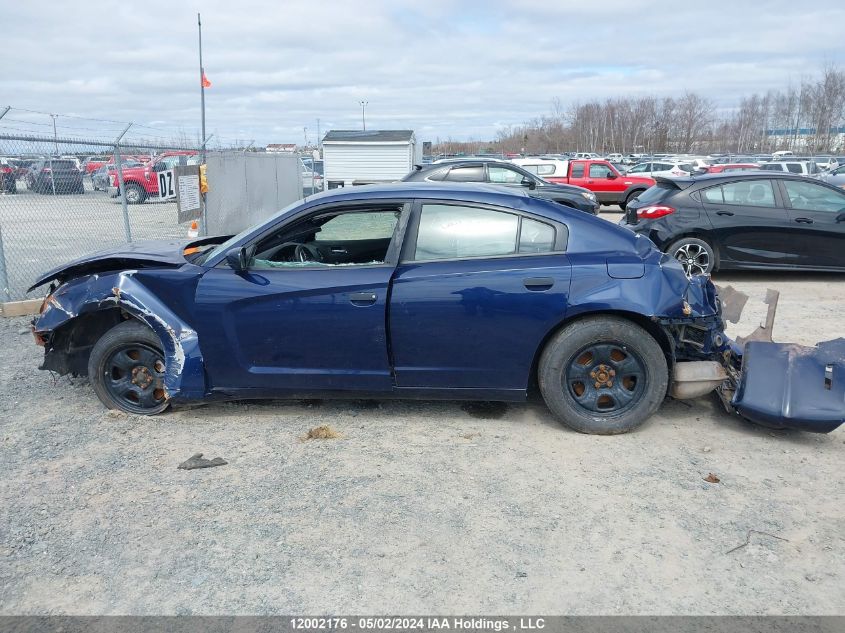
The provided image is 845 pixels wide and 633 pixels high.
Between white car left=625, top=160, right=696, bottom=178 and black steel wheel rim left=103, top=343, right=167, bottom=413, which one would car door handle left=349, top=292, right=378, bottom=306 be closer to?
black steel wheel rim left=103, top=343, right=167, bottom=413

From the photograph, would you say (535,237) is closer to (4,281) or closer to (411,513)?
(411,513)

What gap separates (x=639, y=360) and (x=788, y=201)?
626cm

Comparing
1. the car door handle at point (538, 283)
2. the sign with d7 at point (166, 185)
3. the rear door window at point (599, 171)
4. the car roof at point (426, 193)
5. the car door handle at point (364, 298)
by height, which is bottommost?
the car door handle at point (364, 298)

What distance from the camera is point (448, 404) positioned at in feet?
16.3

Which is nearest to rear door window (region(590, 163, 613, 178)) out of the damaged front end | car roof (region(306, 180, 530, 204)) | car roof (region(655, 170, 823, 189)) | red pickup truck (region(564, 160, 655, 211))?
red pickup truck (region(564, 160, 655, 211))

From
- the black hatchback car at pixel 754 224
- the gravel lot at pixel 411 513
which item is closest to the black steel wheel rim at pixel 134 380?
the gravel lot at pixel 411 513

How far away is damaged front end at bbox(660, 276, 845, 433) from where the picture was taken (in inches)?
163

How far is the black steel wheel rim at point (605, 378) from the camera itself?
4328 millimetres

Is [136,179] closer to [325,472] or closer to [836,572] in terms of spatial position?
[325,472]

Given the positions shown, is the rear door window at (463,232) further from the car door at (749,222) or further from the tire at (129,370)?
the car door at (749,222)

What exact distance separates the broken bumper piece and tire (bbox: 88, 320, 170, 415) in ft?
12.7

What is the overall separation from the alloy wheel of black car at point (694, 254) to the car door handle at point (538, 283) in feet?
18.7

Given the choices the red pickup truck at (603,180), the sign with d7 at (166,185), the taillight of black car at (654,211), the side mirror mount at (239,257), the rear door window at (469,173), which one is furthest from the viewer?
the red pickup truck at (603,180)

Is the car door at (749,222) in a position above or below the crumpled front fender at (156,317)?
above
